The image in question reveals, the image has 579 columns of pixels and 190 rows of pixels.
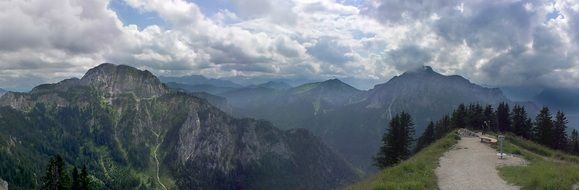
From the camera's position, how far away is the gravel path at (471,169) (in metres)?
32.7

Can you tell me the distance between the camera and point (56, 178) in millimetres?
60812

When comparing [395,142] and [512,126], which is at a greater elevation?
[512,126]

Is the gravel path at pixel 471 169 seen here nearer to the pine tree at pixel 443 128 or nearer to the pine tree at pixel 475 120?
the pine tree at pixel 443 128

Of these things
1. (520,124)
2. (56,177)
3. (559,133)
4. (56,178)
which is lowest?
(56,178)

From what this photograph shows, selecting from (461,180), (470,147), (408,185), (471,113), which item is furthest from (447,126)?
(408,185)

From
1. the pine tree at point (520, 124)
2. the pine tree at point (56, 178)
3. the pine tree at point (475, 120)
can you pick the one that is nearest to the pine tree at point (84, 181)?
the pine tree at point (56, 178)

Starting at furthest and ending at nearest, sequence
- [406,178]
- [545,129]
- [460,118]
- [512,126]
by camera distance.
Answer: [512,126] < [460,118] < [545,129] < [406,178]

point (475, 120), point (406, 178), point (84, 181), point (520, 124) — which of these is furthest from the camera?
point (520, 124)

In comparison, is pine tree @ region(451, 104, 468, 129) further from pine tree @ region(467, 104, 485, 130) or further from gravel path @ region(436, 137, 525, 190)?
gravel path @ region(436, 137, 525, 190)

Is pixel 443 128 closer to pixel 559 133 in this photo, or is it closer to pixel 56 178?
pixel 559 133

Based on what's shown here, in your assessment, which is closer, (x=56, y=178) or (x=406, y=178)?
(x=406, y=178)

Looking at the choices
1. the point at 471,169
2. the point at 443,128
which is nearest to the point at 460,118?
the point at 443,128

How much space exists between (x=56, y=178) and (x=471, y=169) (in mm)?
52015

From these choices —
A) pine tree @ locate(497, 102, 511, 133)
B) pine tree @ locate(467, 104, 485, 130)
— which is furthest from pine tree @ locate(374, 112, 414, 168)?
pine tree @ locate(497, 102, 511, 133)
